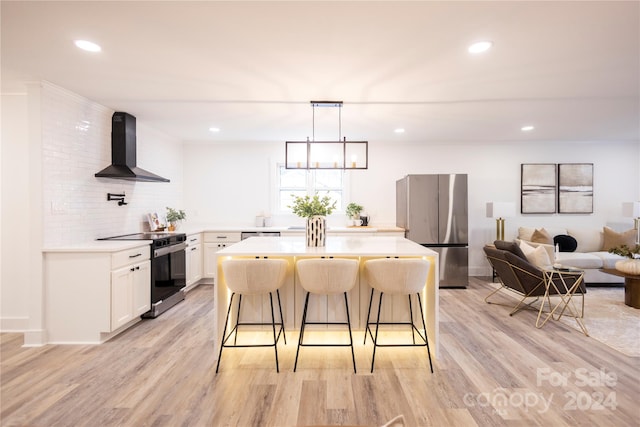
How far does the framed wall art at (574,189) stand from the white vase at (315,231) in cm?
560

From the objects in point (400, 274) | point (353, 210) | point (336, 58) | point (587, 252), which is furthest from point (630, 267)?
point (336, 58)

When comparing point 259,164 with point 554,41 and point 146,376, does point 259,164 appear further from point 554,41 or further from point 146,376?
point 554,41

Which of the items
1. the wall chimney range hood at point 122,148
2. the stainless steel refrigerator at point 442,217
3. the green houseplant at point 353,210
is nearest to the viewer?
the wall chimney range hood at point 122,148

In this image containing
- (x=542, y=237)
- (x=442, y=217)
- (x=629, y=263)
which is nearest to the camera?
(x=629, y=263)

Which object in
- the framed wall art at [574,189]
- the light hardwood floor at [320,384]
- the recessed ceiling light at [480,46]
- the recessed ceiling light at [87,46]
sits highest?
the recessed ceiling light at [480,46]

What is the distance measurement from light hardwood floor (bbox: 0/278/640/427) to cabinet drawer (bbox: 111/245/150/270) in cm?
79

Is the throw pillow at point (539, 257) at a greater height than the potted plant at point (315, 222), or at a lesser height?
lesser

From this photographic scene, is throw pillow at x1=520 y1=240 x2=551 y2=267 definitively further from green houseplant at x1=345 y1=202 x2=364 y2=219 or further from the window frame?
the window frame

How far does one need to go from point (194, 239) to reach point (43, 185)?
7.67 ft

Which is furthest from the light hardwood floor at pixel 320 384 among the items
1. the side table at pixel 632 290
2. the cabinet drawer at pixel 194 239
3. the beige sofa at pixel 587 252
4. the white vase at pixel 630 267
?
the beige sofa at pixel 587 252

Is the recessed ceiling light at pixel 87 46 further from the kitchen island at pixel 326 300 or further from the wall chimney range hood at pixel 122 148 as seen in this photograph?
the kitchen island at pixel 326 300

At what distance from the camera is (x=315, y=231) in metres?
3.34

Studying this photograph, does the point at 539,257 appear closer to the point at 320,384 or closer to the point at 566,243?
the point at 566,243

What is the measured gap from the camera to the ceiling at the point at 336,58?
84.7 inches
